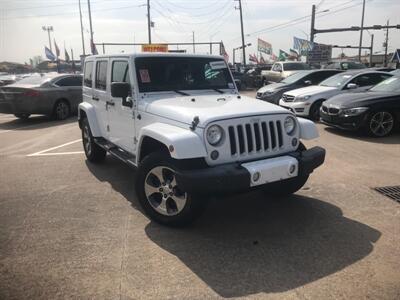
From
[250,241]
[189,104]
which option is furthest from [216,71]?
[250,241]

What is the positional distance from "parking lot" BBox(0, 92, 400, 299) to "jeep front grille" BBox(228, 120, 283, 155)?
904 mm

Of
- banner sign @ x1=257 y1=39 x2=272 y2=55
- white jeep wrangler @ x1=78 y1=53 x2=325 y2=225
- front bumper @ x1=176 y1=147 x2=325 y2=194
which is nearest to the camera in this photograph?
front bumper @ x1=176 y1=147 x2=325 y2=194

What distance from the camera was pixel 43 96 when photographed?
40.1 feet

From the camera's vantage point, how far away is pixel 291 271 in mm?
3354

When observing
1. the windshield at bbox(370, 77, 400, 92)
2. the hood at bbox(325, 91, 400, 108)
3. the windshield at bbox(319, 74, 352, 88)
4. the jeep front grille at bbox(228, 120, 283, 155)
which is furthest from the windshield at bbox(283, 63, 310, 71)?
the jeep front grille at bbox(228, 120, 283, 155)

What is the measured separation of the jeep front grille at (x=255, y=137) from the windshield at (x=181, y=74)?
1539 mm

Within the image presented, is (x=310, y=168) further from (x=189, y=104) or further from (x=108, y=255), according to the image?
(x=108, y=255)

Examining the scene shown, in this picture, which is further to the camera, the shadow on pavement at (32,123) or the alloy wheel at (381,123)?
the shadow on pavement at (32,123)

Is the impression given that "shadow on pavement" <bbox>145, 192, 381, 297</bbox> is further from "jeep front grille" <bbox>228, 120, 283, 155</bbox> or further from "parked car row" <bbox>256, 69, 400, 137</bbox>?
"parked car row" <bbox>256, 69, 400, 137</bbox>

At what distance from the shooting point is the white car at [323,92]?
37.2 ft

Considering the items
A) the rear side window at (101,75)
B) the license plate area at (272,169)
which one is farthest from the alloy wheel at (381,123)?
the rear side window at (101,75)

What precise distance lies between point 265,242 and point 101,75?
3.84 metres

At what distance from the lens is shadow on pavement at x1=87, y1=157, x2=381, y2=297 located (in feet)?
10.7

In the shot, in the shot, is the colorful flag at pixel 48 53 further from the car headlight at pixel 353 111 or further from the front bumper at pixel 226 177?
the front bumper at pixel 226 177
